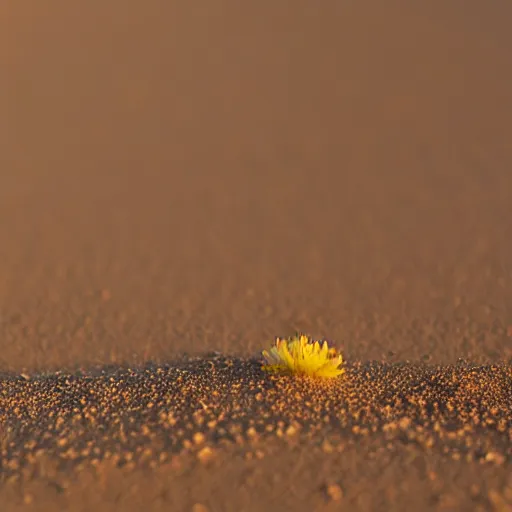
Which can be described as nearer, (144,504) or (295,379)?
(144,504)

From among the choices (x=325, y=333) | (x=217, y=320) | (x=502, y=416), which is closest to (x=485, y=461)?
(x=502, y=416)

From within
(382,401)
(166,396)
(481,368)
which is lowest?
(481,368)

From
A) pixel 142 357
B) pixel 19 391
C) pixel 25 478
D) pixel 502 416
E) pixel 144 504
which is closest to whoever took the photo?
pixel 144 504

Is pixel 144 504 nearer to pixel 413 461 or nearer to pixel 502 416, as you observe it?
pixel 413 461

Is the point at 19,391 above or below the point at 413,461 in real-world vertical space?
above

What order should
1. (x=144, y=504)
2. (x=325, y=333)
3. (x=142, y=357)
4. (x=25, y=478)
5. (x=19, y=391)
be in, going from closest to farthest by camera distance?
(x=144, y=504), (x=25, y=478), (x=19, y=391), (x=142, y=357), (x=325, y=333)

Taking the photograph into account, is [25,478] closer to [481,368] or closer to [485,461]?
[485,461]
